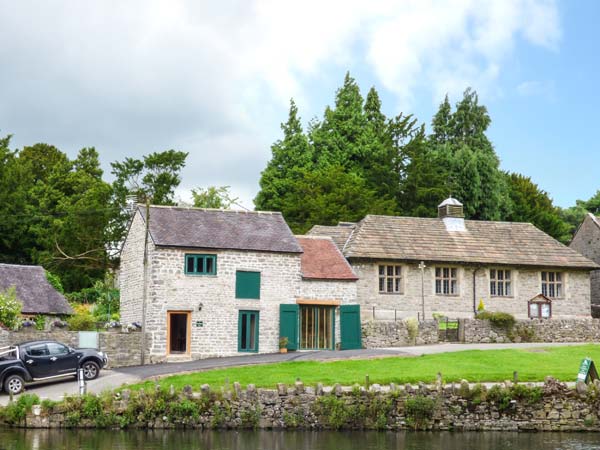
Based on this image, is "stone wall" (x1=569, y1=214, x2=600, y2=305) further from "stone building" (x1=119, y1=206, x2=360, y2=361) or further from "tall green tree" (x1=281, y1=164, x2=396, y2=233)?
"stone building" (x1=119, y1=206, x2=360, y2=361)

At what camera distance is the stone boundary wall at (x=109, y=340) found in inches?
1298

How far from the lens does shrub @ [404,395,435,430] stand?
25.9 m

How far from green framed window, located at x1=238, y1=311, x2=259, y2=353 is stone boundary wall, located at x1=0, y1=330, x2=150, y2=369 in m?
4.18

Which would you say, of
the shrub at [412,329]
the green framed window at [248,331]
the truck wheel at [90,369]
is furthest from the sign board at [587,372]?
the truck wheel at [90,369]

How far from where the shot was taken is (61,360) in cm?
3025

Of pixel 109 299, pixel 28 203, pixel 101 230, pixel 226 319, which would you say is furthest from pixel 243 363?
pixel 28 203

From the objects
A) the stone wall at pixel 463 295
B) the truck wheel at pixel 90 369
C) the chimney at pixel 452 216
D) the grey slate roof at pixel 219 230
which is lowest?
the truck wheel at pixel 90 369

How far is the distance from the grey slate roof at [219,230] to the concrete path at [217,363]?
504cm

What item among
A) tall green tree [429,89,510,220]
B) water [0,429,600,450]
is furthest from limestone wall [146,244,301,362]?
Answer: tall green tree [429,89,510,220]

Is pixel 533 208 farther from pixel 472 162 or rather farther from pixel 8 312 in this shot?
pixel 8 312

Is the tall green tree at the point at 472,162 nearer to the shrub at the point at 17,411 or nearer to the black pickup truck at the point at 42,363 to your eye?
the black pickup truck at the point at 42,363

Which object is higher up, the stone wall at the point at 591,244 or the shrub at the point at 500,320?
the stone wall at the point at 591,244

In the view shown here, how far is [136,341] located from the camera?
116 ft

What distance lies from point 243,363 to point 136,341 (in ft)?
16.5
